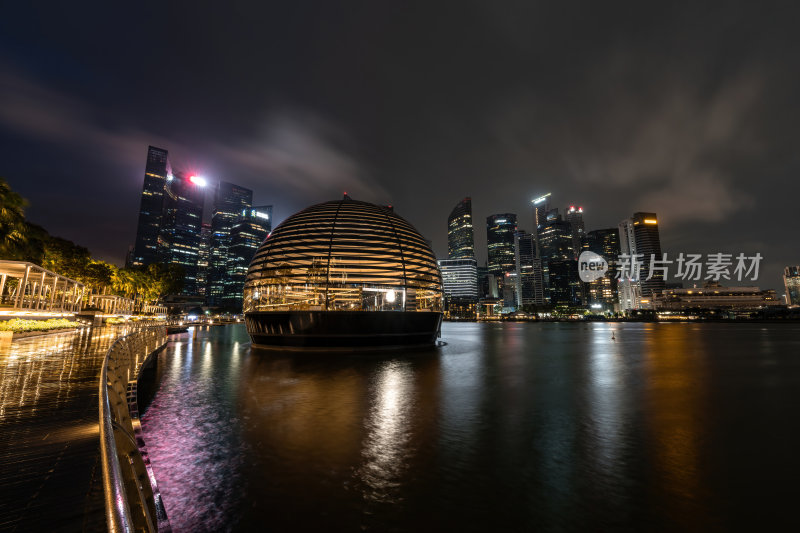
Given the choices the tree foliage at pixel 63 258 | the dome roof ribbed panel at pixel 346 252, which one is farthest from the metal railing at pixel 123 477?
the tree foliage at pixel 63 258

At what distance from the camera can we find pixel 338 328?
30109mm

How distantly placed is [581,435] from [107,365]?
12218 mm

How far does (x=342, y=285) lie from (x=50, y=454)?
92.5ft

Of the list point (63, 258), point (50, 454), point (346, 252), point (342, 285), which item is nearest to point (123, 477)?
point (50, 454)

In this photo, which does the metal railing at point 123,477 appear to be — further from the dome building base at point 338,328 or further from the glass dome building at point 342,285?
the glass dome building at point 342,285

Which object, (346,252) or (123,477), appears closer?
(123,477)

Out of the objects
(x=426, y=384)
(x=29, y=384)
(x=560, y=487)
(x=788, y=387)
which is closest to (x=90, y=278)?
(x=29, y=384)

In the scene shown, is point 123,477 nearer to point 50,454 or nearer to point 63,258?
point 50,454

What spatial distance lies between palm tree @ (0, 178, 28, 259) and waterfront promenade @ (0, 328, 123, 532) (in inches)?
1039

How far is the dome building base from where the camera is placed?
98.5ft

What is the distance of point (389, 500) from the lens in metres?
6.32

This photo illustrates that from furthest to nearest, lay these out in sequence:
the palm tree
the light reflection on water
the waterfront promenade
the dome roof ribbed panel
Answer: the dome roof ribbed panel < the palm tree < the light reflection on water < the waterfront promenade

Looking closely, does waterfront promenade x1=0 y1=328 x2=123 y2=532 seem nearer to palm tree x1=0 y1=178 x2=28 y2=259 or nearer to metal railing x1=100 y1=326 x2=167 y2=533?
metal railing x1=100 y1=326 x2=167 y2=533

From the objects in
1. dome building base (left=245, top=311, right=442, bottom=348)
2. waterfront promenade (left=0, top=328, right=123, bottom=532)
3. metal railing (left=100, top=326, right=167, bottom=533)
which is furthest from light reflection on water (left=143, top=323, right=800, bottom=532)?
dome building base (left=245, top=311, right=442, bottom=348)
